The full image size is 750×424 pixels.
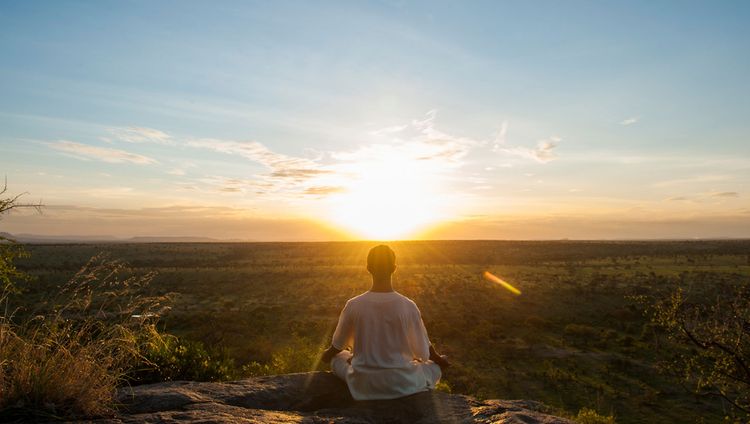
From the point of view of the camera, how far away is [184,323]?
95.3 ft

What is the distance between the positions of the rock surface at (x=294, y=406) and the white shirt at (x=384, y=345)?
0.16 metres

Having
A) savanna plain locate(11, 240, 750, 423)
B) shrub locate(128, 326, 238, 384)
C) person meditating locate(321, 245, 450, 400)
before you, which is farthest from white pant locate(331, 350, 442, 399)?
shrub locate(128, 326, 238, 384)

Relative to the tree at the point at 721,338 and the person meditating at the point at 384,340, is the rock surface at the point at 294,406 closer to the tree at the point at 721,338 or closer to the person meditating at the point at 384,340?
the person meditating at the point at 384,340

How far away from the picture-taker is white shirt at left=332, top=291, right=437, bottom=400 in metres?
5.46

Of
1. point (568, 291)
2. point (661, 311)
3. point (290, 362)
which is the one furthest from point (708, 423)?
point (568, 291)

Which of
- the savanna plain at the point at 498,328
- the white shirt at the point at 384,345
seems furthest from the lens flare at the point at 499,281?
the white shirt at the point at 384,345

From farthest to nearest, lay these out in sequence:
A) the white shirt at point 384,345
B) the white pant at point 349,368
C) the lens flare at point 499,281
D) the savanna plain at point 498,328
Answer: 1. the lens flare at point 499,281
2. the savanna plain at point 498,328
3. the white pant at point 349,368
4. the white shirt at point 384,345

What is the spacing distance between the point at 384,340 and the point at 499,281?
4907 centimetres

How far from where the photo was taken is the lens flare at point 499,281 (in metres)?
44.2

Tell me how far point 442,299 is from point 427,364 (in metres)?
35.1

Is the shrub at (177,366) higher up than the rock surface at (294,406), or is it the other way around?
the rock surface at (294,406)

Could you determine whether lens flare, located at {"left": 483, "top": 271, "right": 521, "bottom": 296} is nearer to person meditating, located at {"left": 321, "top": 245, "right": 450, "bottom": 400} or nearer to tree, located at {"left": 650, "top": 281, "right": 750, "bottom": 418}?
tree, located at {"left": 650, "top": 281, "right": 750, "bottom": 418}

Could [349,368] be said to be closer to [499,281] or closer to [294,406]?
[294,406]

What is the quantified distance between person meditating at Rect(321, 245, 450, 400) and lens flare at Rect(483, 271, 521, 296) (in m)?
39.3
